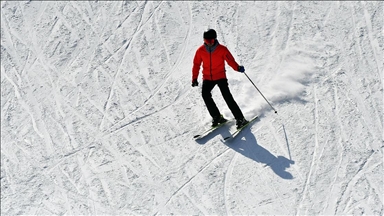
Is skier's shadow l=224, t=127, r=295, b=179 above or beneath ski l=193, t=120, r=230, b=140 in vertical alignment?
beneath

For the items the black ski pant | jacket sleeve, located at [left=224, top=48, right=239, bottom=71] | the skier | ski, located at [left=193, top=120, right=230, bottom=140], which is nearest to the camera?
the skier

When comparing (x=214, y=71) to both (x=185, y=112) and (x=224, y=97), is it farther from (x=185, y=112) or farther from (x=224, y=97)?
(x=185, y=112)

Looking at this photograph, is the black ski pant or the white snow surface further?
the black ski pant

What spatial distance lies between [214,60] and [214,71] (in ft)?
0.77

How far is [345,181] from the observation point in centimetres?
768

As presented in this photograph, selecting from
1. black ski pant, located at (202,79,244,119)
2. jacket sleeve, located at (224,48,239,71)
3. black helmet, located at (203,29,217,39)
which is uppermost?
black helmet, located at (203,29,217,39)

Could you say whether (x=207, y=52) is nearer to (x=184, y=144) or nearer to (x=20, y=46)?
(x=184, y=144)

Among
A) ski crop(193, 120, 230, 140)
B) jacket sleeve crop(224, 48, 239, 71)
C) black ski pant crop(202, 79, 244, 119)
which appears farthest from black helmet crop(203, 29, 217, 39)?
ski crop(193, 120, 230, 140)

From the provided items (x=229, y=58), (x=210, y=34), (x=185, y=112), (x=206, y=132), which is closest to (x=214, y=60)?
(x=229, y=58)

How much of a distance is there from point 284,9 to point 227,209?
4.46 m

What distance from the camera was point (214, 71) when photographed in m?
8.23

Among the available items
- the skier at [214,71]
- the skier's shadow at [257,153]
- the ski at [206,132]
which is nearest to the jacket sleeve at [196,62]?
the skier at [214,71]

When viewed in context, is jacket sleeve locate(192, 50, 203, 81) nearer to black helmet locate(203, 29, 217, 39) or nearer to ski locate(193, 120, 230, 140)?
black helmet locate(203, 29, 217, 39)

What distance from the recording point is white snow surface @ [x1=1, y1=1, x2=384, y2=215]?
7977 mm
